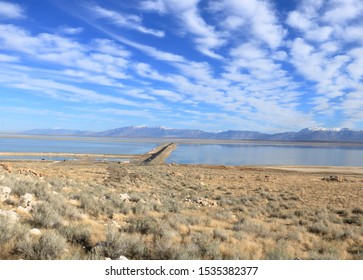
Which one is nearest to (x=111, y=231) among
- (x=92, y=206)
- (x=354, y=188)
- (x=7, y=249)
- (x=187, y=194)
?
(x=7, y=249)

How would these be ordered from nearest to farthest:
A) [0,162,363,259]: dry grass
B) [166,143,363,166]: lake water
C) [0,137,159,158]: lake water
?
[0,162,363,259]: dry grass → [166,143,363,166]: lake water → [0,137,159,158]: lake water

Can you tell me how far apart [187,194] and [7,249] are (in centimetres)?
1518

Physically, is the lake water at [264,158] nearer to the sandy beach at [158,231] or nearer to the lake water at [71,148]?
the lake water at [71,148]

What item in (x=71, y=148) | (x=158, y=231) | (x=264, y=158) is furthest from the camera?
(x=71, y=148)

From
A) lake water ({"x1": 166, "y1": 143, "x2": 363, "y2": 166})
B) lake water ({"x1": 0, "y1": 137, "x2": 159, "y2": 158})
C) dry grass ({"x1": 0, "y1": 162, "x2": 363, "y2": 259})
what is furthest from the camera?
lake water ({"x1": 0, "y1": 137, "x2": 159, "y2": 158})

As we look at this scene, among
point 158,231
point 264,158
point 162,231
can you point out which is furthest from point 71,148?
point 162,231

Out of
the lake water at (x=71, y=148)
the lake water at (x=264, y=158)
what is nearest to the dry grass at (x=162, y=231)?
the lake water at (x=264, y=158)

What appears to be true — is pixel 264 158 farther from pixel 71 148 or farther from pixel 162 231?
pixel 162 231

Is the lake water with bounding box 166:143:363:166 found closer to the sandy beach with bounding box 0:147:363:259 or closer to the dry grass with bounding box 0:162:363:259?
the dry grass with bounding box 0:162:363:259

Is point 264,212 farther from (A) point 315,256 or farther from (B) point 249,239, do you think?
(A) point 315,256

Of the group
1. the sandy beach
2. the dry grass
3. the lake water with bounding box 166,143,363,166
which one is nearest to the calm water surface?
the lake water with bounding box 166,143,363,166

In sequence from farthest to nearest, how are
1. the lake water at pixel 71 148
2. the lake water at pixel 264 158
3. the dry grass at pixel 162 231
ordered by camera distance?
the lake water at pixel 71 148
the lake water at pixel 264 158
the dry grass at pixel 162 231

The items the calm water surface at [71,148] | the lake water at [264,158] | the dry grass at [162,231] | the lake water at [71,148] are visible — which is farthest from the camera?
the calm water surface at [71,148]

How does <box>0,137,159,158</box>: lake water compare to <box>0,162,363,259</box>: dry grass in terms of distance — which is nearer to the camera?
<box>0,162,363,259</box>: dry grass
